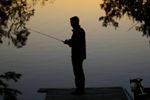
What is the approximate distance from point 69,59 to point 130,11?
58.8ft

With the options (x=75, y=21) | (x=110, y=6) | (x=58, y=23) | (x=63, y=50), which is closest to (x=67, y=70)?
(x=63, y=50)

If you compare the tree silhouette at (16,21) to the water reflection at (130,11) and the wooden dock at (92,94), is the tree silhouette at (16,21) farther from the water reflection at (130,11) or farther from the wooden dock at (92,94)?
the water reflection at (130,11)

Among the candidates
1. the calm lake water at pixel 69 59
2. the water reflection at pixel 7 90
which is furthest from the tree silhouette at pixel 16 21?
the calm lake water at pixel 69 59

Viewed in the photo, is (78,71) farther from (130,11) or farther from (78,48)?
(130,11)

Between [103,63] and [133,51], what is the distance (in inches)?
190

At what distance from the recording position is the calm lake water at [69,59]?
78.5 feet

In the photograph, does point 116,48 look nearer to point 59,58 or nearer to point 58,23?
point 59,58

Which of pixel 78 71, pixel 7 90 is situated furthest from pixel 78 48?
pixel 7 90

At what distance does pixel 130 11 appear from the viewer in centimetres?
1263

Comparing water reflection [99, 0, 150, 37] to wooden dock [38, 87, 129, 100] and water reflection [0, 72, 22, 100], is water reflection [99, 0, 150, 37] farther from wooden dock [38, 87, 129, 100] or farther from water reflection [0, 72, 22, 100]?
water reflection [0, 72, 22, 100]

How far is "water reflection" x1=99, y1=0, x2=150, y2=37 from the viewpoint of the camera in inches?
490

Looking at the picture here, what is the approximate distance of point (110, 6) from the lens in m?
12.8

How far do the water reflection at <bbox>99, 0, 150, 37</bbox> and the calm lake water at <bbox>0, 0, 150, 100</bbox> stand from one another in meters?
5.43

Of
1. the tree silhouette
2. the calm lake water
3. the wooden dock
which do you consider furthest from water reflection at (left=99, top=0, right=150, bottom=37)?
the calm lake water
